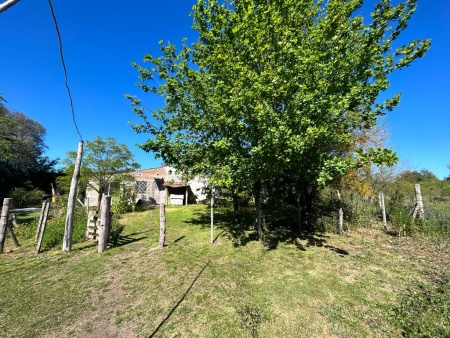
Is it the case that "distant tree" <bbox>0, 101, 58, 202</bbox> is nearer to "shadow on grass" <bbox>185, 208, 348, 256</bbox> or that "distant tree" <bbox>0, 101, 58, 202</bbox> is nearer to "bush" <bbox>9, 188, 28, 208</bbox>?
"bush" <bbox>9, 188, 28, 208</bbox>

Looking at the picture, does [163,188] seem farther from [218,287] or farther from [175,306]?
[175,306]

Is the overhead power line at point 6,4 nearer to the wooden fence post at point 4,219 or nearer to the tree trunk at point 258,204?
the tree trunk at point 258,204

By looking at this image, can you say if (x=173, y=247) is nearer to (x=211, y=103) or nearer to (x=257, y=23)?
(x=211, y=103)

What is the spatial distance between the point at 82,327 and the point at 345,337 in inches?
179

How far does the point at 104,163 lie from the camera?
59.3 feet

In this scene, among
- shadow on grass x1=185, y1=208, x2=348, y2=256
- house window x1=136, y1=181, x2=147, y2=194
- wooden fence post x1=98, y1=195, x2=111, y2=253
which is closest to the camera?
wooden fence post x1=98, y1=195, x2=111, y2=253

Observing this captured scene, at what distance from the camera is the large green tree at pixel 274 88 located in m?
6.23

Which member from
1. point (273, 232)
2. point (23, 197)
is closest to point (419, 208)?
point (273, 232)

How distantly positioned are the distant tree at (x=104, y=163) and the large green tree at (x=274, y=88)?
988 cm

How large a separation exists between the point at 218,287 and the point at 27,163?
4052 cm

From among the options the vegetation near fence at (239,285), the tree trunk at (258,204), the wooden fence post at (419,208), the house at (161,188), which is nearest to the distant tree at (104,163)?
the house at (161,188)

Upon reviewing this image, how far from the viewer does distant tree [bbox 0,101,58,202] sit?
27594 mm

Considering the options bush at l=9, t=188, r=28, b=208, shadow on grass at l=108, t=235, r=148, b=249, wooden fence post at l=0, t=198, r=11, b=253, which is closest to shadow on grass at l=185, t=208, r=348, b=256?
shadow on grass at l=108, t=235, r=148, b=249

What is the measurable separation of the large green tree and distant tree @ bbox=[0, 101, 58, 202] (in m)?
28.8
